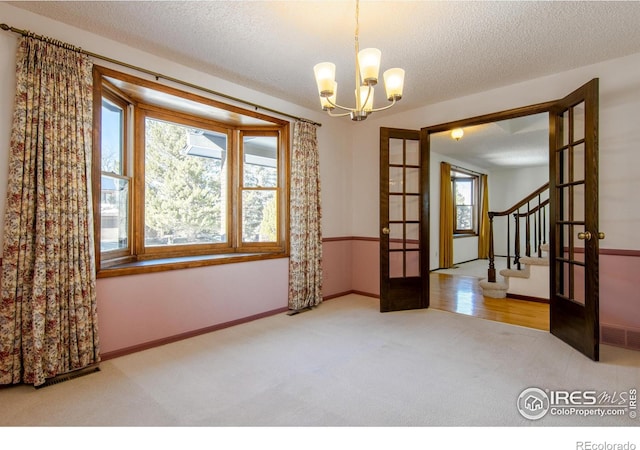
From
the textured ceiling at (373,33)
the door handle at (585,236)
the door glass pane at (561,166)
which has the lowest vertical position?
the door handle at (585,236)

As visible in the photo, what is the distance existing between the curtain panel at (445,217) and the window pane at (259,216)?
167 inches

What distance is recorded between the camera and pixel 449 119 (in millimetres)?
3971

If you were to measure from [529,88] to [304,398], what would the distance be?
11.8ft

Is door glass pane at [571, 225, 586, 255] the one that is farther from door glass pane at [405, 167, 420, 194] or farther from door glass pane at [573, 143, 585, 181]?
door glass pane at [405, 167, 420, 194]

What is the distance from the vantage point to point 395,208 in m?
4.20

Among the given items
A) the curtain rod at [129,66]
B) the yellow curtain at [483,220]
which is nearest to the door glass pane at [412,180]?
the curtain rod at [129,66]

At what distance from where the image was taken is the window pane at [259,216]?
159 inches

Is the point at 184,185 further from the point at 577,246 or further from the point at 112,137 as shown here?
the point at 577,246

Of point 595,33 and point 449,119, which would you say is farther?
point 449,119

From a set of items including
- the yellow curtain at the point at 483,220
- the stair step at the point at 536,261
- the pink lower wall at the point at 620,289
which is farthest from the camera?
the yellow curtain at the point at 483,220

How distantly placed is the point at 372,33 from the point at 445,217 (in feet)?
17.0

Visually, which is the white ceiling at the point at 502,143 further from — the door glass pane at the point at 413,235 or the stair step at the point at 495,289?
the stair step at the point at 495,289
